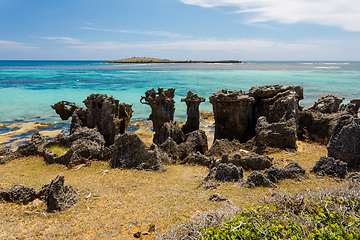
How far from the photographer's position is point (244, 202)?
7.09 metres

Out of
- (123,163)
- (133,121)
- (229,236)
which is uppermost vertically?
(229,236)

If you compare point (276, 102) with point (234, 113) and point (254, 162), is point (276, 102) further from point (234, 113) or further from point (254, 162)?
point (254, 162)

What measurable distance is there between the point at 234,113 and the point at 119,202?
9.87 meters

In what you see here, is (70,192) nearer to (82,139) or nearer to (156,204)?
(156,204)

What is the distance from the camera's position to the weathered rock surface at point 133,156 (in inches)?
424

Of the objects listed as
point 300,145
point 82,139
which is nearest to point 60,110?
point 82,139

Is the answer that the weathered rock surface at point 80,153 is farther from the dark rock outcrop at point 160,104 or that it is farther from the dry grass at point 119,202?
the dark rock outcrop at point 160,104

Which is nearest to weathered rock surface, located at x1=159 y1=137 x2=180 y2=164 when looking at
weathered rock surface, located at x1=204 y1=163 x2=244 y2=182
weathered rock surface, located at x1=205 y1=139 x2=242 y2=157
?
weathered rock surface, located at x1=205 y1=139 x2=242 y2=157

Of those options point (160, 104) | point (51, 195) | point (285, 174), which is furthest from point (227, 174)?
point (160, 104)

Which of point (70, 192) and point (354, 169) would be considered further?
point (354, 169)

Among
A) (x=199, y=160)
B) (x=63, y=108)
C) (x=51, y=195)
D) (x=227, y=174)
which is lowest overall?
(x=199, y=160)

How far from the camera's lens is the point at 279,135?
13.2 meters

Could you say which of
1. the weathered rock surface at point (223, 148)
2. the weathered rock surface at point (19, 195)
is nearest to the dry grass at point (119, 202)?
the weathered rock surface at point (19, 195)

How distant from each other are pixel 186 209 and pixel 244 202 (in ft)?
5.39
